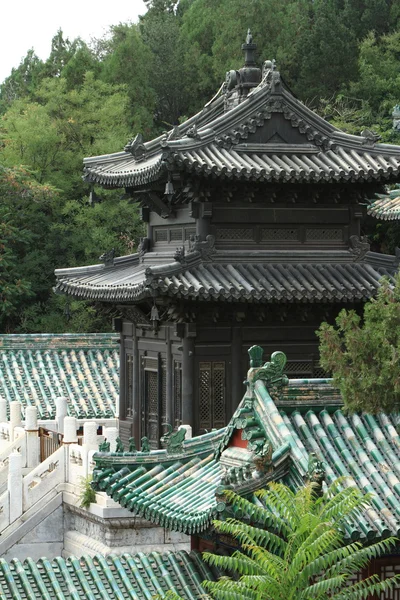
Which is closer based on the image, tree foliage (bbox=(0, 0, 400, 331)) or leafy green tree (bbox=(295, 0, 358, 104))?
tree foliage (bbox=(0, 0, 400, 331))

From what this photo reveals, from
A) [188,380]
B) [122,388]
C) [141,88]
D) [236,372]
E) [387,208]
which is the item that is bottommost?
[122,388]

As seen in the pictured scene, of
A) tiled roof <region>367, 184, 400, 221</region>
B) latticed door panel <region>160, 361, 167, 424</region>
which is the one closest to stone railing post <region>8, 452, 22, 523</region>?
Answer: latticed door panel <region>160, 361, 167, 424</region>

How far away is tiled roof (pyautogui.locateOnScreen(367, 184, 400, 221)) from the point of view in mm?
30172

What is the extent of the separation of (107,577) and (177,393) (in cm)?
1063

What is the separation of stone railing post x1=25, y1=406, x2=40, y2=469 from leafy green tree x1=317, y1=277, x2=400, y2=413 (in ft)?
35.7

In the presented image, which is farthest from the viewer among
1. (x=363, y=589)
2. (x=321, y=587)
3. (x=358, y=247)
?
(x=358, y=247)

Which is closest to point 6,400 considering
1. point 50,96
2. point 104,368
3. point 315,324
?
point 104,368

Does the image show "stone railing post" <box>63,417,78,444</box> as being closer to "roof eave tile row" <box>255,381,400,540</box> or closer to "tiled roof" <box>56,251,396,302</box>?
"tiled roof" <box>56,251,396,302</box>

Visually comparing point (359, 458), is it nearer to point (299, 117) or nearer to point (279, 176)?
point (279, 176)

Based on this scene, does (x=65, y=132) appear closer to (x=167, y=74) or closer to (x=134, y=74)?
(x=134, y=74)

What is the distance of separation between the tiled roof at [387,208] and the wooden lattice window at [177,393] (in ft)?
23.3

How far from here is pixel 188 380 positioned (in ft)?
82.0

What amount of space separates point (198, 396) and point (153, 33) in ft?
146

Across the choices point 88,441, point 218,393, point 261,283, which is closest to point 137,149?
point 261,283
